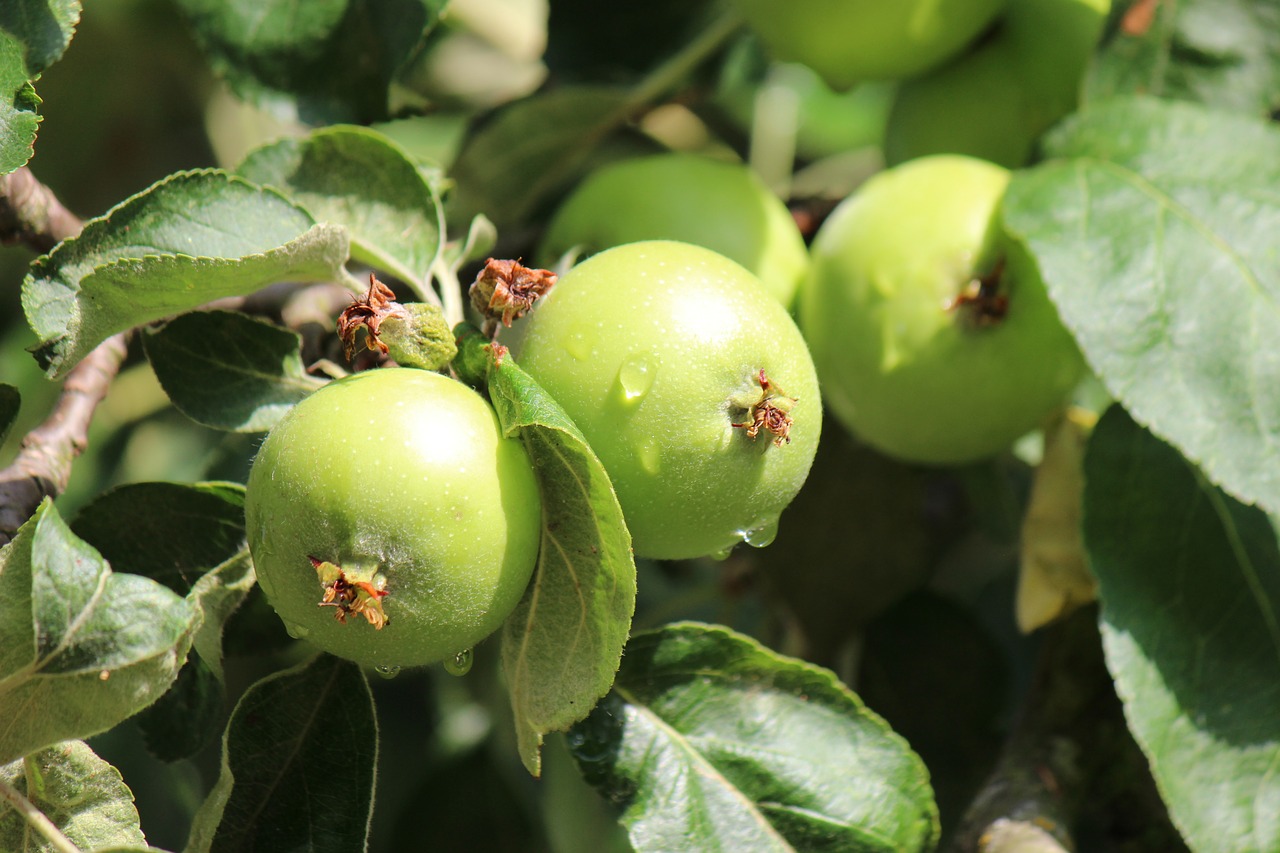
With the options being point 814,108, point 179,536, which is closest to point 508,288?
point 179,536

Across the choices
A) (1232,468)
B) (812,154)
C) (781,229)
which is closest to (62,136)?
(812,154)

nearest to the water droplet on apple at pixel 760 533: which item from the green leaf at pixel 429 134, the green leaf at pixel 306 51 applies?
the green leaf at pixel 306 51

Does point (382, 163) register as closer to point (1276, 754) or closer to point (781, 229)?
point (781, 229)

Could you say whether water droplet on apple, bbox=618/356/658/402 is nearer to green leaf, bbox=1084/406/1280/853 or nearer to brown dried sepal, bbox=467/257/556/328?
brown dried sepal, bbox=467/257/556/328

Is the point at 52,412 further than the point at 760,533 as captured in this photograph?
Yes

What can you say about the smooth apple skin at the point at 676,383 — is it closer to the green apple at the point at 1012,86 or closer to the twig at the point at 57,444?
the twig at the point at 57,444

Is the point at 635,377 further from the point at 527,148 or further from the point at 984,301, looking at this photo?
the point at 527,148

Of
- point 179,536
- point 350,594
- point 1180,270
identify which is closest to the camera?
point 350,594

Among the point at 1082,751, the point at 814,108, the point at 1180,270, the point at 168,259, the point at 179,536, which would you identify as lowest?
the point at 1082,751
